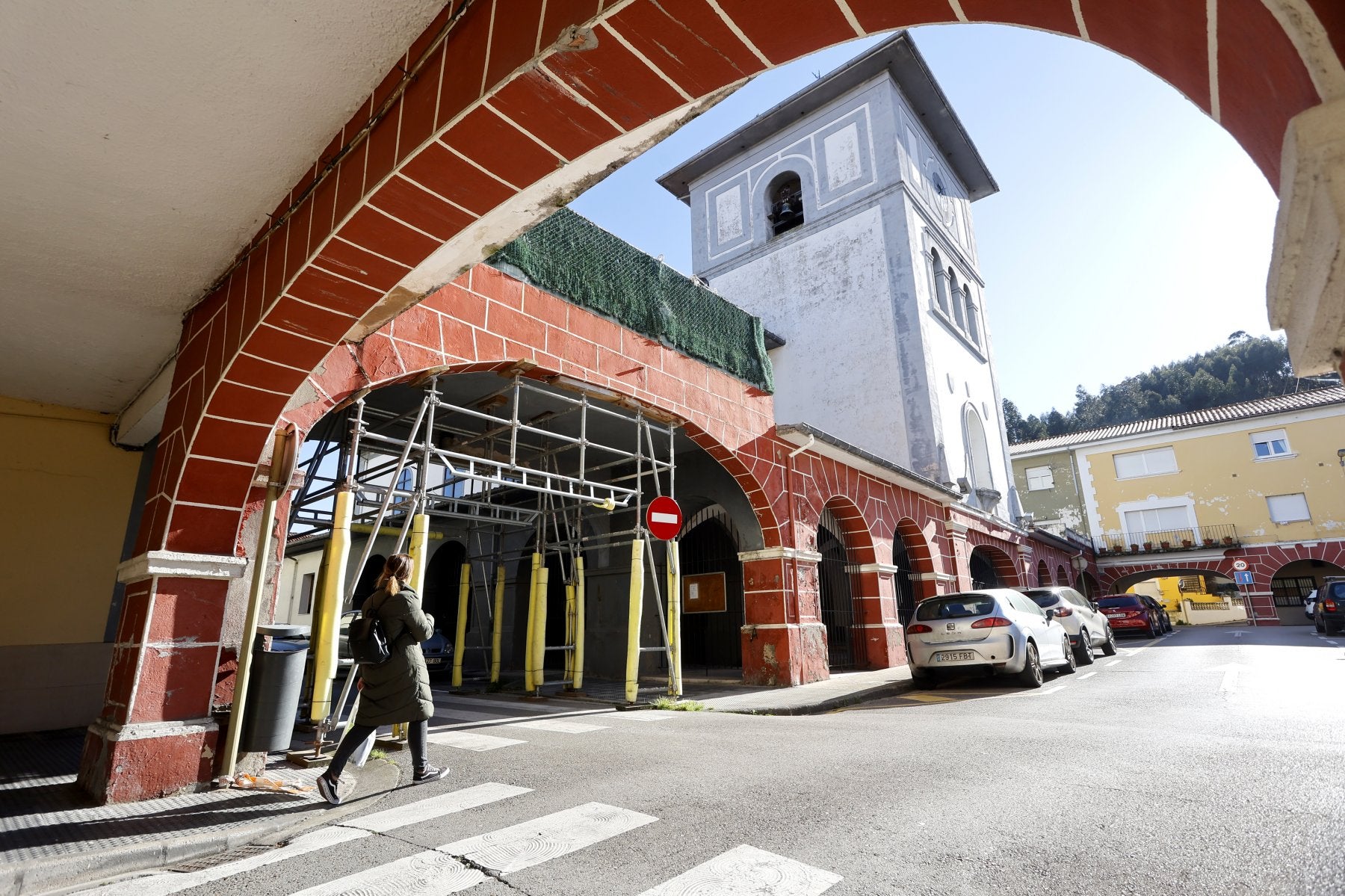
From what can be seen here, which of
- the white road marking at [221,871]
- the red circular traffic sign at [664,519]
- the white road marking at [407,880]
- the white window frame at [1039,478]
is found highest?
the white window frame at [1039,478]

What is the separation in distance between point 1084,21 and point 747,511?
31.9 ft

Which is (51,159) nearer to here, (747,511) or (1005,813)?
(1005,813)

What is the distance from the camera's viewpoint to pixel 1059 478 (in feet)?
115

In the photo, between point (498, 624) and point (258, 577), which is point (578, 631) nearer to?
point (498, 624)

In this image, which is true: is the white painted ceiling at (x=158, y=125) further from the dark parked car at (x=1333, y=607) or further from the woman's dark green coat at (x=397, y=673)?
the dark parked car at (x=1333, y=607)

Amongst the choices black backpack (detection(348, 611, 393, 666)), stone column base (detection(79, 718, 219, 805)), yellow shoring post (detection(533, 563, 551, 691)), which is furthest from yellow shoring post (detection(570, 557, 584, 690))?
stone column base (detection(79, 718, 219, 805))

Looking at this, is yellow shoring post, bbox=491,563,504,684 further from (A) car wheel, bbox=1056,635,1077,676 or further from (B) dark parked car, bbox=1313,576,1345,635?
(B) dark parked car, bbox=1313,576,1345,635

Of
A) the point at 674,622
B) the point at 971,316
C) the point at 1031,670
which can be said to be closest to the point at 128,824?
the point at 674,622

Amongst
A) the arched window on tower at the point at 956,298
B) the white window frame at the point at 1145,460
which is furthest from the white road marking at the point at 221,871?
the white window frame at the point at 1145,460

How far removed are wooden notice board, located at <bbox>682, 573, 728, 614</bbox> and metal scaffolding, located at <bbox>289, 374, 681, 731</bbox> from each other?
2.24m

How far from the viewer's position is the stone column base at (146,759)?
173 inches

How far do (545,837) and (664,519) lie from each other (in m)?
5.17

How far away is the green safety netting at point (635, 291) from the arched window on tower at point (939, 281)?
10599 mm

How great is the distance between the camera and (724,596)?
47.3ft
